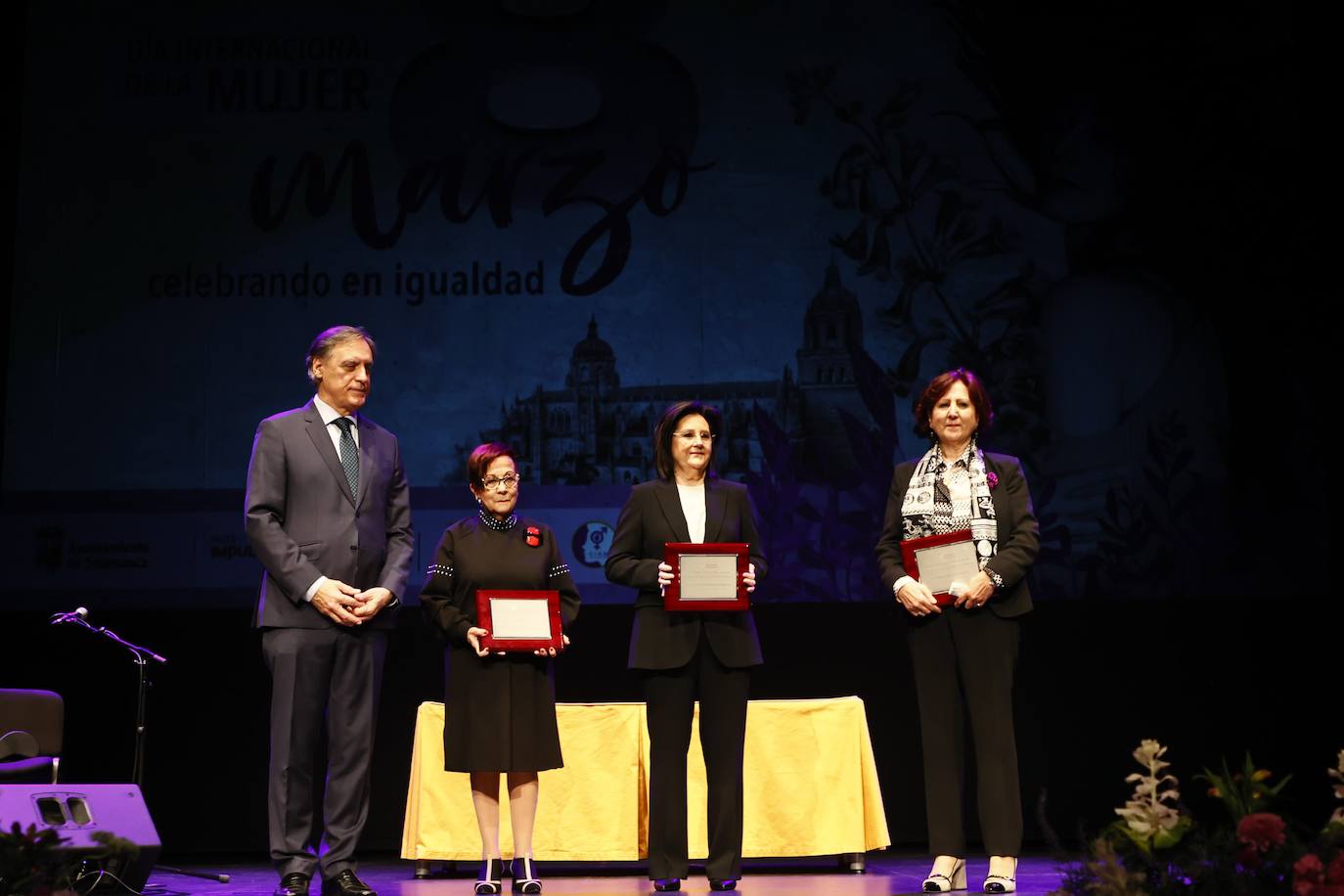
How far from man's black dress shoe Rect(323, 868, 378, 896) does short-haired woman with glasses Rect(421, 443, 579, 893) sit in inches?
16.9

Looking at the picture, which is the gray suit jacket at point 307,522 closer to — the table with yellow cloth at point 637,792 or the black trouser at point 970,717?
the table with yellow cloth at point 637,792

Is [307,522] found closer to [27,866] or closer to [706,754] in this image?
[706,754]

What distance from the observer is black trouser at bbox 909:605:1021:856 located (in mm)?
4016

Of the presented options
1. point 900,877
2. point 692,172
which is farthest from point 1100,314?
point 900,877

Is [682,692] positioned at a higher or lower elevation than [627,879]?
higher

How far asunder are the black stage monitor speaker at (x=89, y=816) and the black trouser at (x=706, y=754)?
1.49 metres

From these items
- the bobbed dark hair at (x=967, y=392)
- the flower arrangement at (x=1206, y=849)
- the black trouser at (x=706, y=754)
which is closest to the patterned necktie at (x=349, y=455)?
the black trouser at (x=706, y=754)

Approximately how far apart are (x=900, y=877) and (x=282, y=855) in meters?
2.27

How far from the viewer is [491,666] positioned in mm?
4285

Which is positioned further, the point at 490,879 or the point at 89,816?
the point at 490,879

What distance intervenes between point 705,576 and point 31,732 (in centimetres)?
259

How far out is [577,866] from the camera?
5.79 meters

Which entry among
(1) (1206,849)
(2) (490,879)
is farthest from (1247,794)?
(2) (490,879)

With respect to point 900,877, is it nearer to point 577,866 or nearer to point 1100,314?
point 577,866
